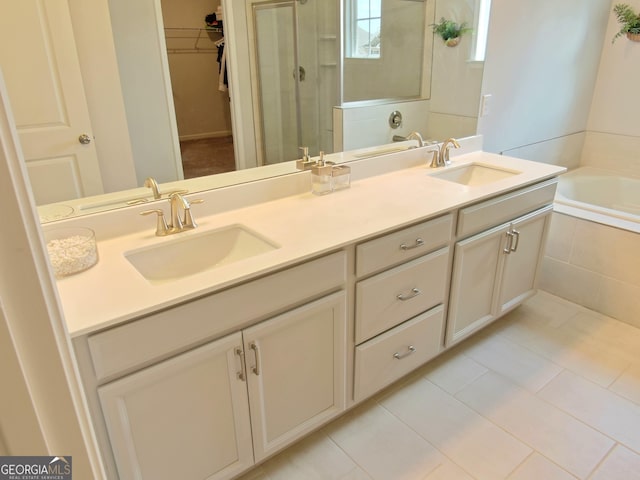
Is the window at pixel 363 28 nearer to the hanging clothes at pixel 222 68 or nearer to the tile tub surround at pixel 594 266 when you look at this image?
the hanging clothes at pixel 222 68

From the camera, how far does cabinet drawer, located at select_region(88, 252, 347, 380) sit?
108cm

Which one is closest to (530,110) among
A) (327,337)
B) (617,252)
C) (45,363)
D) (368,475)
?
(617,252)

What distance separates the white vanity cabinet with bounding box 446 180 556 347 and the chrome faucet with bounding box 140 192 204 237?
1057 millimetres

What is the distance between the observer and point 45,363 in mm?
413

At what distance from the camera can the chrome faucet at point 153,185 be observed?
155cm

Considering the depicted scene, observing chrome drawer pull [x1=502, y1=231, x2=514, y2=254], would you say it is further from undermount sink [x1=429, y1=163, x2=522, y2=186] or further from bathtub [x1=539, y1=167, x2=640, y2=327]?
bathtub [x1=539, y1=167, x2=640, y2=327]

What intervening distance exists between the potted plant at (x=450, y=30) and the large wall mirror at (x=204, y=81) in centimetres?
19

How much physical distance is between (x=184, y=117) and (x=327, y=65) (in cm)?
77

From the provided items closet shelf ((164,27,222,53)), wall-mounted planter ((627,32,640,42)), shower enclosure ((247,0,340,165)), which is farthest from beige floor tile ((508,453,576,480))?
wall-mounted planter ((627,32,640,42))

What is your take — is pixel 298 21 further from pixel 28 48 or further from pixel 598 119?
pixel 598 119

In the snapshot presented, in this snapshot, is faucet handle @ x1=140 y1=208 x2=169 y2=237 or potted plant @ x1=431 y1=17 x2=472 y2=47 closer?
faucet handle @ x1=140 y1=208 x2=169 y2=237

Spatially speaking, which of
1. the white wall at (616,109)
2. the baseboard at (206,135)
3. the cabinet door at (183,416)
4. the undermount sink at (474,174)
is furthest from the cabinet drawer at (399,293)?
the white wall at (616,109)

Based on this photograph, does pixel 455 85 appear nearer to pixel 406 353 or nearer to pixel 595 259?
pixel 595 259

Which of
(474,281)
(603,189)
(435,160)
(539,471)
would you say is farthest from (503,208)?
(603,189)
